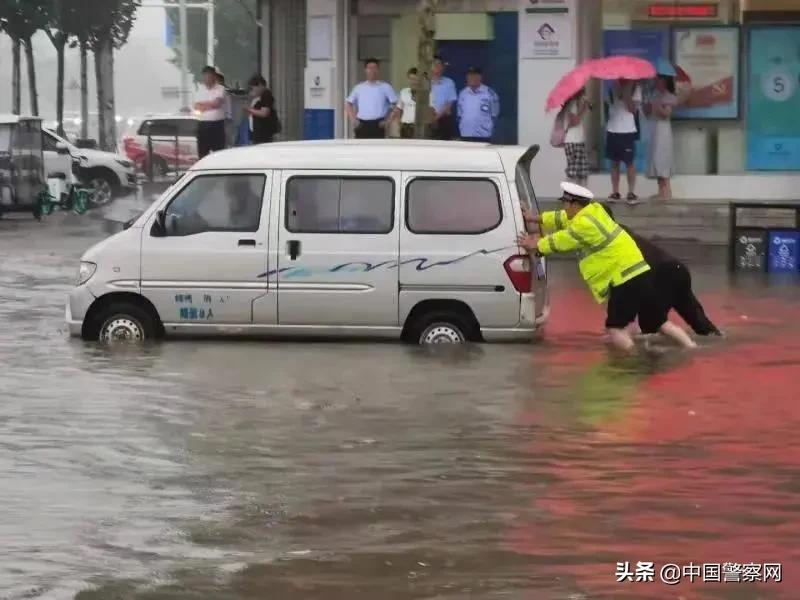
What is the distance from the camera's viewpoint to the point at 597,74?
993 inches

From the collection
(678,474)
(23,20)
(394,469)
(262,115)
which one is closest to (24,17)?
(23,20)

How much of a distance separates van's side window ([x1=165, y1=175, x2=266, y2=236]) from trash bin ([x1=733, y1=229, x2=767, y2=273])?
9366 mm

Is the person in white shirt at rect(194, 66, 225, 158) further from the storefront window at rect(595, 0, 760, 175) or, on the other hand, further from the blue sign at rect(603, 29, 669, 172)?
the blue sign at rect(603, 29, 669, 172)

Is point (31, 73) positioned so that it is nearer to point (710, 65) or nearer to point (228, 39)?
point (710, 65)

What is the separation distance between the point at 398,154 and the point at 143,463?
18.5 ft

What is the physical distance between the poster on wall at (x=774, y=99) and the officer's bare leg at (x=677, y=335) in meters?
13.0

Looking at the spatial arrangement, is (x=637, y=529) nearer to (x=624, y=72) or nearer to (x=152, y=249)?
(x=152, y=249)

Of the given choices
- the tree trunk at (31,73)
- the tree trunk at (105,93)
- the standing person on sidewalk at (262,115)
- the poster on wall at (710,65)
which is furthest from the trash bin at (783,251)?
the tree trunk at (105,93)

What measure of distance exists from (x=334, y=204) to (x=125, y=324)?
6.57 ft

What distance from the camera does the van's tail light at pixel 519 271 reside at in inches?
618

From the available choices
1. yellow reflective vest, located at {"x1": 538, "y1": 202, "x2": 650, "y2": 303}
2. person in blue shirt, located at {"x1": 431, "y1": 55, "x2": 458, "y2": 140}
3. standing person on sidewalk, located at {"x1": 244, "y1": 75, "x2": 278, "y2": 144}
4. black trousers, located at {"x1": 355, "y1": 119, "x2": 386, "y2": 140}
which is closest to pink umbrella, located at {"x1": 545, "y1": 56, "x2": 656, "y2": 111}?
person in blue shirt, located at {"x1": 431, "y1": 55, "x2": 458, "y2": 140}

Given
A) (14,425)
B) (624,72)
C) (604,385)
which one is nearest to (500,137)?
(624,72)

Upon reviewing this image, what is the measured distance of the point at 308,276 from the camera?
52.3 feet

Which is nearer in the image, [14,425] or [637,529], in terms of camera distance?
[637,529]
